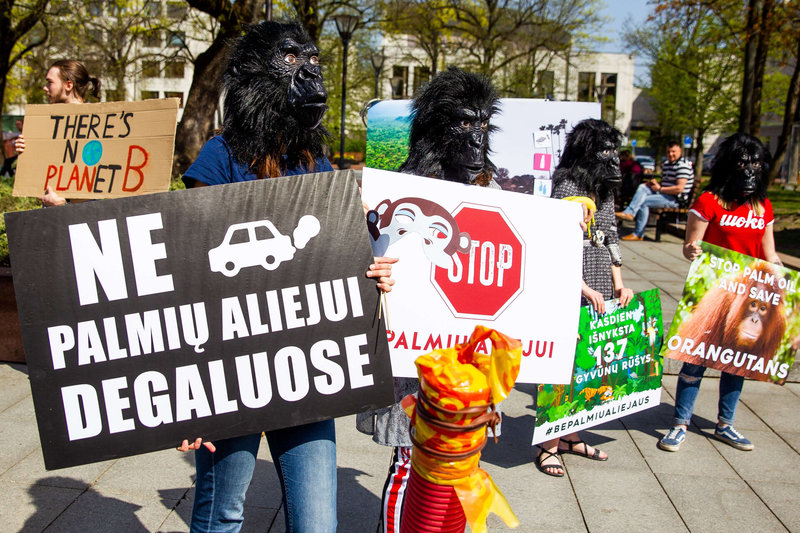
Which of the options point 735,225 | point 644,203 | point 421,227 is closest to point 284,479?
point 421,227

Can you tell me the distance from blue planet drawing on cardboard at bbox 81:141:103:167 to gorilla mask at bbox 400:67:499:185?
2206mm

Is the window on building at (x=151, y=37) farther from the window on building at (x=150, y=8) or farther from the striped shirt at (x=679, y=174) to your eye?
the striped shirt at (x=679, y=174)

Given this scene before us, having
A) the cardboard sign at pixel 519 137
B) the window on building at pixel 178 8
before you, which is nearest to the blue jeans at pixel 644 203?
the cardboard sign at pixel 519 137

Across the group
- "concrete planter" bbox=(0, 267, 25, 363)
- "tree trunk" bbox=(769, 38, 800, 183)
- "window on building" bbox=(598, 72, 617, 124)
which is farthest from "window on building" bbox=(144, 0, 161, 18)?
"tree trunk" bbox=(769, 38, 800, 183)

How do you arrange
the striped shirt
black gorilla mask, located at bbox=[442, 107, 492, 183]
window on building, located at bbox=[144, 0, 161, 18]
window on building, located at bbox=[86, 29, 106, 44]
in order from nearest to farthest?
black gorilla mask, located at bbox=[442, 107, 492, 183], the striped shirt, window on building, located at bbox=[144, 0, 161, 18], window on building, located at bbox=[86, 29, 106, 44]

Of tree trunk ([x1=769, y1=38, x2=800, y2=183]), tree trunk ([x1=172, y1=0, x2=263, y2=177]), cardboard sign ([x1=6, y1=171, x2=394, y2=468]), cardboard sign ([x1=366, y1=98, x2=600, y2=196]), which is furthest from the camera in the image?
tree trunk ([x1=769, y1=38, x2=800, y2=183])

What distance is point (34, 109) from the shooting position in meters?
4.37

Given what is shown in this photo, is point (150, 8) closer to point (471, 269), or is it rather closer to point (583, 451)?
point (583, 451)

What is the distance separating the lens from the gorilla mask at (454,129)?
9.30ft

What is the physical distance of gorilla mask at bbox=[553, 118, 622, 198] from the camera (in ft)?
12.4

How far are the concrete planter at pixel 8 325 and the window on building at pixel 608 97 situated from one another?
17.2 meters

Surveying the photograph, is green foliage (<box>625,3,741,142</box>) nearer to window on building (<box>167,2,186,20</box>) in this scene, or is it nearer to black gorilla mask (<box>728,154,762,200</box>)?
window on building (<box>167,2,186,20</box>)

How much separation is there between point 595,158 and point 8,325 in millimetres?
4317

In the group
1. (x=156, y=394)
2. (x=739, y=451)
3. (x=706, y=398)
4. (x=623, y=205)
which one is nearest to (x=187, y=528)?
(x=156, y=394)
